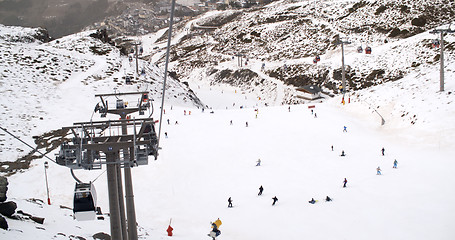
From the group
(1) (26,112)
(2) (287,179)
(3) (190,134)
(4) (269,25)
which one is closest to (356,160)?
(2) (287,179)

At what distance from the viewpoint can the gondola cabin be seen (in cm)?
834

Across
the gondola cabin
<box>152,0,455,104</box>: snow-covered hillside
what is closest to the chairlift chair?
the gondola cabin

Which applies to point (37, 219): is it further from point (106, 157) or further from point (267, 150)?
point (267, 150)

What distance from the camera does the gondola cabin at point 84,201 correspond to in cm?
834

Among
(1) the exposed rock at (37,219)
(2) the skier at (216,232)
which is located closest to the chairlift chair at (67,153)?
(2) the skier at (216,232)

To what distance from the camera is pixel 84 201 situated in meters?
8.41

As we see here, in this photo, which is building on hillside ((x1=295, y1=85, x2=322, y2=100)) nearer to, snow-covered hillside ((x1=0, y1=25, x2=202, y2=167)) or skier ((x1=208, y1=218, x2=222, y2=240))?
snow-covered hillside ((x1=0, y1=25, x2=202, y2=167))

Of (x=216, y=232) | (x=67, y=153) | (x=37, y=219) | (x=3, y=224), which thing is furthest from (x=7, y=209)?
(x=216, y=232)

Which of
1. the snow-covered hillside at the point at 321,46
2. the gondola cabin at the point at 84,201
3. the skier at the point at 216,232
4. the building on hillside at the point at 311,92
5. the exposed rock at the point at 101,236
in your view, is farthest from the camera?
the snow-covered hillside at the point at 321,46

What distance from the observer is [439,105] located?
1284 inches

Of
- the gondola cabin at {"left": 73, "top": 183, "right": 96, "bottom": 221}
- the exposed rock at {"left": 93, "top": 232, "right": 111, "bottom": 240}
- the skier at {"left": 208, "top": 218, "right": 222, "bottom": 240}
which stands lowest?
the exposed rock at {"left": 93, "top": 232, "right": 111, "bottom": 240}

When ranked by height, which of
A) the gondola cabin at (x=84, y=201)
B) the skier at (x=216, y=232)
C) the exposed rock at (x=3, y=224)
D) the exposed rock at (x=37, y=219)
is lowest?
the exposed rock at (x=37, y=219)

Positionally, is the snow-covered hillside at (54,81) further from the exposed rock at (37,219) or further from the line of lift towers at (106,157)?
the line of lift towers at (106,157)

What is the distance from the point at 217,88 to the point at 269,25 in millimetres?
33516
